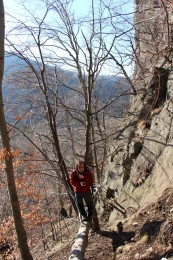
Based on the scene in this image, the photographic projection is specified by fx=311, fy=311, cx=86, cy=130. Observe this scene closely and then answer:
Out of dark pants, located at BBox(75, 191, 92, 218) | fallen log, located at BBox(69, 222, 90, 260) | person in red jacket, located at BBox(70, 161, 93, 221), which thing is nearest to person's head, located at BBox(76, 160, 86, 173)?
person in red jacket, located at BBox(70, 161, 93, 221)

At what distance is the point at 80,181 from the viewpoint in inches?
316

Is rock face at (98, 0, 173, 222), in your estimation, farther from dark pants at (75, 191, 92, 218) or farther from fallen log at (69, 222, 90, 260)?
fallen log at (69, 222, 90, 260)

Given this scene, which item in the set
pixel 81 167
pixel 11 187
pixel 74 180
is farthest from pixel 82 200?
pixel 11 187

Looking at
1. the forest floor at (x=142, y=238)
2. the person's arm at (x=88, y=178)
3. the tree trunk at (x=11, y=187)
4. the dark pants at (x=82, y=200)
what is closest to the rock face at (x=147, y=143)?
the forest floor at (x=142, y=238)

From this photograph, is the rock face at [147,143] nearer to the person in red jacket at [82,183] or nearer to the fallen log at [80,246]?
the person in red jacket at [82,183]

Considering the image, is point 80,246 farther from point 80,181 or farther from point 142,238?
point 80,181

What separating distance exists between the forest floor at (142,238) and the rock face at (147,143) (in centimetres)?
92

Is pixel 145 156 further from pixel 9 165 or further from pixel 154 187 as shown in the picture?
pixel 9 165

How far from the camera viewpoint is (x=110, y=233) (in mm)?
8383

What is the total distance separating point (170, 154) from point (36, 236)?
19369 millimetres

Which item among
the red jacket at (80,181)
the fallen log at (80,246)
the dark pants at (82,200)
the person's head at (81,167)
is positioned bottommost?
the fallen log at (80,246)

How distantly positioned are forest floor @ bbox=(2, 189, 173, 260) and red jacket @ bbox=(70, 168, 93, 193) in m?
1.40

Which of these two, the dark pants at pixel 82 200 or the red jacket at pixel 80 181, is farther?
the dark pants at pixel 82 200

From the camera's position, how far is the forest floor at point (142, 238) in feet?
18.1
